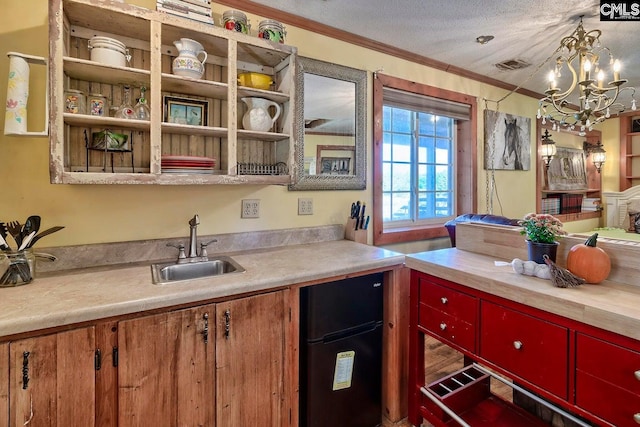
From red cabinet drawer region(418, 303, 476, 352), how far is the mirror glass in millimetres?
1076

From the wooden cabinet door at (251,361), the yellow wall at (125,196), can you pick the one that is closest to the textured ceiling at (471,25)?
the yellow wall at (125,196)

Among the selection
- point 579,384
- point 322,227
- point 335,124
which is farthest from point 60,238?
point 579,384

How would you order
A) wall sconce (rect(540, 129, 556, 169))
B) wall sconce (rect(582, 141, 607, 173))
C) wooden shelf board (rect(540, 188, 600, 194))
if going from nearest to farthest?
wall sconce (rect(540, 129, 556, 169))
wooden shelf board (rect(540, 188, 600, 194))
wall sconce (rect(582, 141, 607, 173))

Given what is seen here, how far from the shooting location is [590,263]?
124cm

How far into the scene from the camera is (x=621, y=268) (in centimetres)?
127

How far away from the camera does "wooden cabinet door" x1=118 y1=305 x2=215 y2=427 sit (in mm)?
1175

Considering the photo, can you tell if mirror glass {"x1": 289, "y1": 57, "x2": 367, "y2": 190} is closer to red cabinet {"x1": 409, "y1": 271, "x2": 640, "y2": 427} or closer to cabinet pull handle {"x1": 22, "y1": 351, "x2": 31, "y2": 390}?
red cabinet {"x1": 409, "y1": 271, "x2": 640, "y2": 427}

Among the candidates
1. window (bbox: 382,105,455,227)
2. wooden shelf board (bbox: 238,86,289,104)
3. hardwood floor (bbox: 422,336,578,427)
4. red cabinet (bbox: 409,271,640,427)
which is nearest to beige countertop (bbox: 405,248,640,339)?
red cabinet (bbox: 409,271,640,427)

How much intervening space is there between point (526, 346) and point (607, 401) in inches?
10.1

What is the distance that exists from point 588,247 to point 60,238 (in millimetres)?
2318

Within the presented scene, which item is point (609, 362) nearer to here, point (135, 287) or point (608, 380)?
point (608, 380)

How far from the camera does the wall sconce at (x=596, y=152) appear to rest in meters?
4.77

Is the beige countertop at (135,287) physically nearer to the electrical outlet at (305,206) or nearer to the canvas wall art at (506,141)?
the electrical outlet at (305,206)

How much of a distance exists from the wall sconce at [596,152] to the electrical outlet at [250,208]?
527cm
